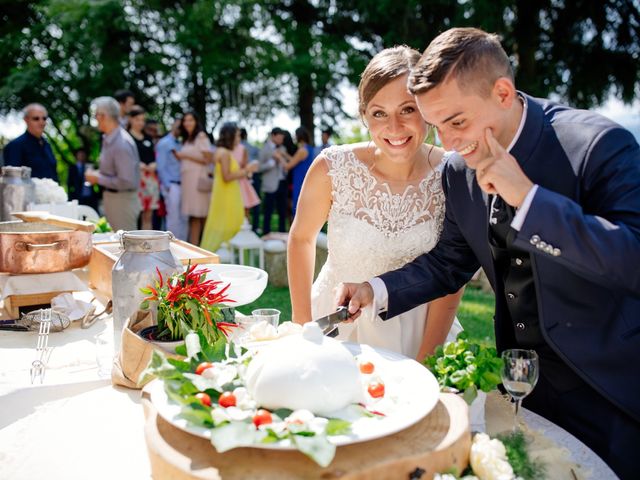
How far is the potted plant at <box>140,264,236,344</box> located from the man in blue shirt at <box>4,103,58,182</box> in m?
5.26

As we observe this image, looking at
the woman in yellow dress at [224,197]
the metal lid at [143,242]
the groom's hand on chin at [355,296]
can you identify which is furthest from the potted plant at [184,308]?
the woman in yellow dress at [224,197]

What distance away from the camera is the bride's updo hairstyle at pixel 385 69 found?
2158 millimetres

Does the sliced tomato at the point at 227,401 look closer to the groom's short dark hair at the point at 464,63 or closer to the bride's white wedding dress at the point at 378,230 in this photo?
the groom's short dark hair at the point at 464,63

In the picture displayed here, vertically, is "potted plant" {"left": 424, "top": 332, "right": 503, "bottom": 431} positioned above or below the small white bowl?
below

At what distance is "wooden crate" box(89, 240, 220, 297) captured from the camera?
9.16ft

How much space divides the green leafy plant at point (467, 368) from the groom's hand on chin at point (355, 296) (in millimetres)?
434

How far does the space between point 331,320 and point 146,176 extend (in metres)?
7.18

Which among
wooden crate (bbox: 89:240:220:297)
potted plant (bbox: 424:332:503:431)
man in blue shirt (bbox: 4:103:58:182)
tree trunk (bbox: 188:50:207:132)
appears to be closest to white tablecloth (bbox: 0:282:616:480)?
potted plant (bbox: 424:332:503:431)

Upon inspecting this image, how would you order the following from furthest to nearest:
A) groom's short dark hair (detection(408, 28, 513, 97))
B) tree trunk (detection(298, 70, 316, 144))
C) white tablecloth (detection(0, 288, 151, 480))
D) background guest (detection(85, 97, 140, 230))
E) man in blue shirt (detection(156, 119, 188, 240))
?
tree trunk (detection(298, 70, 316, 144)), man in blue shirt (detection(156, 119, 188, 240)), background guest (detection(85, 97, 140, 230)), groom's short dark hair (detection(408, 28, 513, 97)), white tablecloth (detection(0, 288, 151, 480))

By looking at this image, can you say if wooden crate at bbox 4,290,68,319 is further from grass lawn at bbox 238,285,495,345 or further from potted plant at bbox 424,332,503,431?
grass lawn at bbox 238,285,495,345

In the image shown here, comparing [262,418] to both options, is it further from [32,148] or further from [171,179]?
[171,179]

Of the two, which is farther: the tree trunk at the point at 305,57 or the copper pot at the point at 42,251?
the tree trunk at the point at 305,57

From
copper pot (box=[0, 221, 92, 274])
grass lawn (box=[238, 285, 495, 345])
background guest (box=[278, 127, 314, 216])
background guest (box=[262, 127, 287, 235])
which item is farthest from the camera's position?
background guest (box=[262, 127, 287, 235])

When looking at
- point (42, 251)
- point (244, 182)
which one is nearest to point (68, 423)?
point (42, 251)
